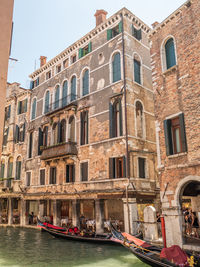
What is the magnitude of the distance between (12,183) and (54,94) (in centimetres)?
956

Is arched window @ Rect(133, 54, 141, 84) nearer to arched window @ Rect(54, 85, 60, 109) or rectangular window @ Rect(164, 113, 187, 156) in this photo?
rectangular window @ Rect(164, 113, 187, 156)

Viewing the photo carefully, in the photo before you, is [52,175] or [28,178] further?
[28,178]

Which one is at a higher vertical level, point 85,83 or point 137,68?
point 137,68

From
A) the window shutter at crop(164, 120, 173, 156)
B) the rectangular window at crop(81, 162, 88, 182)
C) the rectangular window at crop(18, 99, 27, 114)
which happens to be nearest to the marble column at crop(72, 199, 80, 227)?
the rectangular window at crop(81, 162, 88, 182)

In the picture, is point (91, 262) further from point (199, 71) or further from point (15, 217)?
point (15, 217)

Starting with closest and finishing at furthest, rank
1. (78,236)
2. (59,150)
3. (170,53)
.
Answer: (170,53), (78,236), (59,150)

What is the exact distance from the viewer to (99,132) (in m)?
17.1

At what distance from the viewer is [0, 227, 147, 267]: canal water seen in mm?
10250

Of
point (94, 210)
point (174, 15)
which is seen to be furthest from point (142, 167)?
point (174, 15)

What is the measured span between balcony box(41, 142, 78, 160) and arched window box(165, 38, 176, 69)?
29.5 feet

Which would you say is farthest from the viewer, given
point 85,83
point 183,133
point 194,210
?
point 85,83

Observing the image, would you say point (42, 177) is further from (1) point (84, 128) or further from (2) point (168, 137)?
(2) point (168, 137)

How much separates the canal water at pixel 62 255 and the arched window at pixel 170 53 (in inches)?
357

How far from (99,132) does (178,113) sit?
681 centimetres
